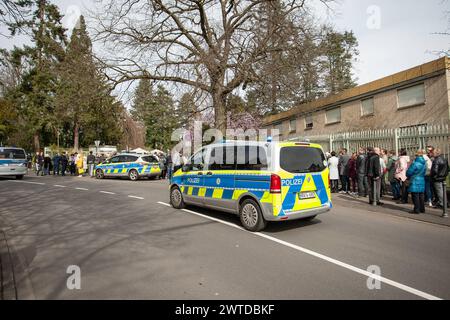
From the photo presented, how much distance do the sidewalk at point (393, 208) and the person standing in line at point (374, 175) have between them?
1.06 ft

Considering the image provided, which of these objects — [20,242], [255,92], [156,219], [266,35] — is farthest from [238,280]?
[255,92]

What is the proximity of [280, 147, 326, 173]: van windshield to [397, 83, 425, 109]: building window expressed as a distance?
13.0 metres

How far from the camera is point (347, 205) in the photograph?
10156 mm

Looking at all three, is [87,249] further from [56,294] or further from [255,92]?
[255,92]

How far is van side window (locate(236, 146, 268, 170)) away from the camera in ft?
20.4

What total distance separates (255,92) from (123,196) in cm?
1109

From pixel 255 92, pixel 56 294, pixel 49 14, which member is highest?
pixel 49 14

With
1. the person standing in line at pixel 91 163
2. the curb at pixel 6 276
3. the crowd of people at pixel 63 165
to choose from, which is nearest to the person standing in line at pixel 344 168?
the curb at pixel 6 276

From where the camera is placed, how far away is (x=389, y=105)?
60.3 feet

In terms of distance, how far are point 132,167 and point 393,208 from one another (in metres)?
14.8

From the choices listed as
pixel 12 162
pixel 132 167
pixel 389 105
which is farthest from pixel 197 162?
pixel 12 162

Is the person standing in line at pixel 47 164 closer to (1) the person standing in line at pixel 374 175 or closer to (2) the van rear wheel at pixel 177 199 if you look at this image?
(2) the van rear wheel at pixel 177 199

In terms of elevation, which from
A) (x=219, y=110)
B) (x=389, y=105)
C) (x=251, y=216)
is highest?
(x=389, y=105)

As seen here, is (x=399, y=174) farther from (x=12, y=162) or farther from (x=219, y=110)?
(x=12, y=162)
